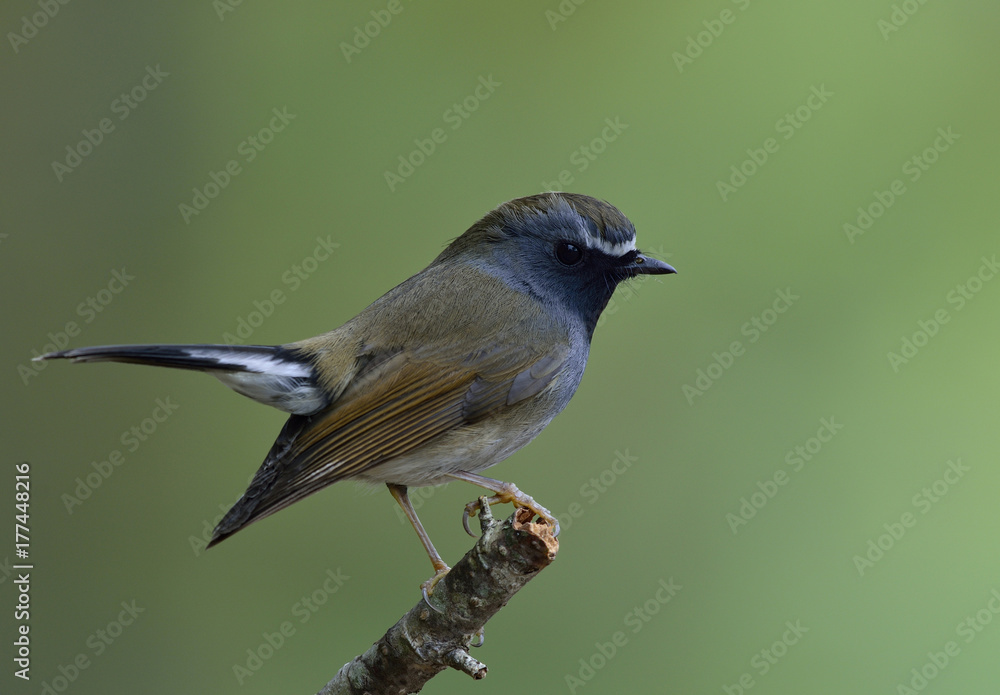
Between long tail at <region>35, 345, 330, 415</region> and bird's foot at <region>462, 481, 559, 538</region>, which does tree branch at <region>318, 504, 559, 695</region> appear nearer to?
bird's foot at <region>462, 481, 559, 538</region>

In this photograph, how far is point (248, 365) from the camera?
3365 millimetres


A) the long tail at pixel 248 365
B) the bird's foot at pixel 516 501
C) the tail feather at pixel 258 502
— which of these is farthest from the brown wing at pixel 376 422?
the bird's foot at pixel 516 501

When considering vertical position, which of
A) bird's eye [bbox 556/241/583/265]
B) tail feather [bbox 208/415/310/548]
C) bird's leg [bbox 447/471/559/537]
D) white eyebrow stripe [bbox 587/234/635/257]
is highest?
white eyebrow stripe [bbox 587/234/635/257]

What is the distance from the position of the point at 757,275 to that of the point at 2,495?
4795 mm

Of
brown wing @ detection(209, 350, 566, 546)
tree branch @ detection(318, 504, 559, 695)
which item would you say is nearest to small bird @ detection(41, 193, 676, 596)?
brown wing @ detection(209, 350, 566, 546)

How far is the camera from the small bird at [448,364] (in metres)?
3.38

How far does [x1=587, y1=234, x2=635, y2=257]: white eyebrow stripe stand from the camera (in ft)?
12.6

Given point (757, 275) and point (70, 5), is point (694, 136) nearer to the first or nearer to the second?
point (757, 275)

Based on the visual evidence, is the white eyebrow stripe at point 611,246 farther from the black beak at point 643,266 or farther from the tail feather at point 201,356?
the tail feather at point 201,356

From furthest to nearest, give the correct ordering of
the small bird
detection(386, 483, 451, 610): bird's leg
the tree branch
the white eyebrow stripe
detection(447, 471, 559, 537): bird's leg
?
the white eyebrow stripe, the small bird, detection(386, 483, 451, 610): bird's leg, detection(447, 471, 559, 537): bird's leg, the tree branch

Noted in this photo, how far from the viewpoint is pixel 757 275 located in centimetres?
623

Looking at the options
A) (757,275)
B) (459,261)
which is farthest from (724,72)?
(459,261)

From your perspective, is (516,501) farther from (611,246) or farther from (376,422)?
(611,246)

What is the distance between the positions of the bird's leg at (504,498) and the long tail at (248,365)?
2.10ft
